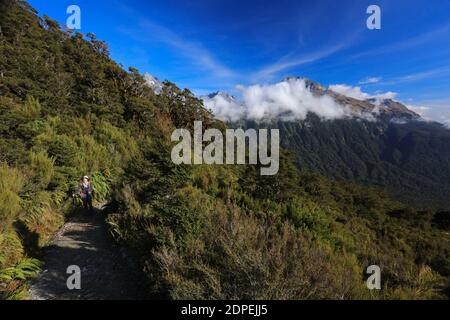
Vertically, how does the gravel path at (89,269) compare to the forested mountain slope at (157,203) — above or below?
below

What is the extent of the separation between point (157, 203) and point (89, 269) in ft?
5.58

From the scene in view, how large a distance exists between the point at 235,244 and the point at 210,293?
70cm

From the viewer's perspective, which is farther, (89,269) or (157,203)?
(157,203)

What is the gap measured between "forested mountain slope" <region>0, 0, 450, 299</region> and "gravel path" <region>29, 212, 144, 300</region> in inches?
9.2

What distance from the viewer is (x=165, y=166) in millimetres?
6898

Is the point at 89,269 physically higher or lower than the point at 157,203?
lower

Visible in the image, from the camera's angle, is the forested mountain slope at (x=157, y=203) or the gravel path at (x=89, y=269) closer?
the forested mountain slope at (x=157, y=203)

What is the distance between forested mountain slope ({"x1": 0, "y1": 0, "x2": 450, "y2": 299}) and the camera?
130 inches

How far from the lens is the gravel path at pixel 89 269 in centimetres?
402

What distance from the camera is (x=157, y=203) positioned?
15.9 ft

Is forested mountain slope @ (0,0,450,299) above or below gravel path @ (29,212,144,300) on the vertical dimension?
above

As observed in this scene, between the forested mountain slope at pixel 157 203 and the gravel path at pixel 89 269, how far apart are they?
233 millimetres

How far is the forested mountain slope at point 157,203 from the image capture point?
10.8ft
